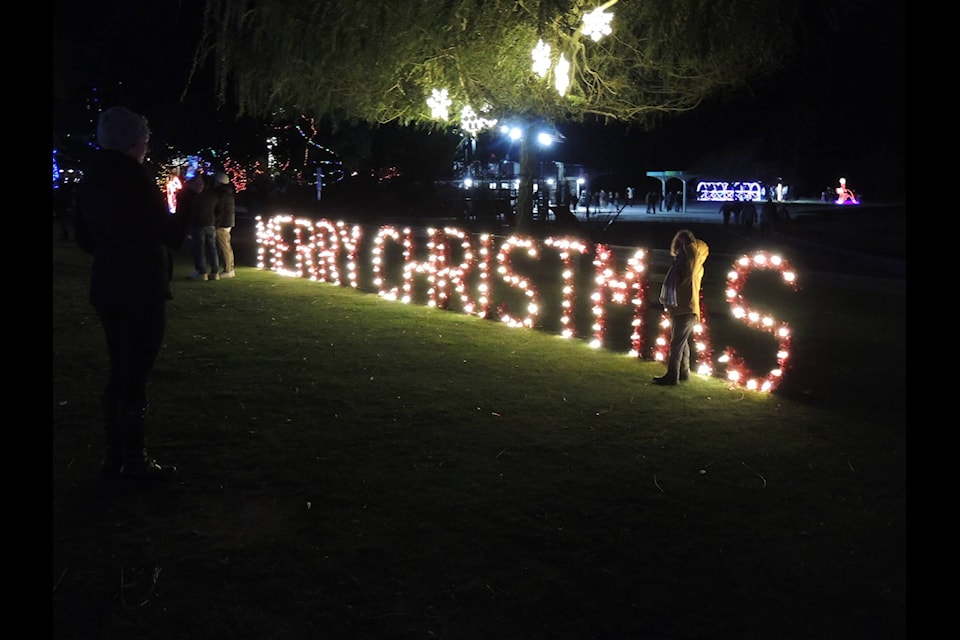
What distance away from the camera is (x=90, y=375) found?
8.20 meters

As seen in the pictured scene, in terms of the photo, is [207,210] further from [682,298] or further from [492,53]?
[682,298]

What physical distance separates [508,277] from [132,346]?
723 centimetres

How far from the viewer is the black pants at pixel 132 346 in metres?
5.09

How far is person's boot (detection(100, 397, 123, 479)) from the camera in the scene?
5.32m

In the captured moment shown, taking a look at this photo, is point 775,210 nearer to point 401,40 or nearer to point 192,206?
point 401,40

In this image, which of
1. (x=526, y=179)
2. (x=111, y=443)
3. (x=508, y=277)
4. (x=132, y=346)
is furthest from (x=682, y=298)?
(x=526, y=179)

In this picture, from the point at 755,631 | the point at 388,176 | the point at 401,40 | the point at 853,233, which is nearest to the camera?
the point at 755,631

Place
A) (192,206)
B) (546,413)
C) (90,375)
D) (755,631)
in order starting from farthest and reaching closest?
(90,375)
(546,413)
(192,206)
(755,631)

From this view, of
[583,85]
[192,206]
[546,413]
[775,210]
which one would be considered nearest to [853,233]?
[775,210]

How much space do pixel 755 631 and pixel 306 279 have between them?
43.9 ft

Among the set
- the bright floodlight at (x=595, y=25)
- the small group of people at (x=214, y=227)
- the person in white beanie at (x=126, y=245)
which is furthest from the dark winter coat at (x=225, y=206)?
the person in white beanie at (x=126, y=245)

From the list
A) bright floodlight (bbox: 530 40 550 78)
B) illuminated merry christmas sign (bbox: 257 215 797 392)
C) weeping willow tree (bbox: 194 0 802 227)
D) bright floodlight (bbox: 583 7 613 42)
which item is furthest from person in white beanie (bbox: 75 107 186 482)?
bright floodlight (bbox: 530 40 550 78)

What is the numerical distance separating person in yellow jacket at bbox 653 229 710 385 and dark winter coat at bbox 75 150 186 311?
14.8 ft

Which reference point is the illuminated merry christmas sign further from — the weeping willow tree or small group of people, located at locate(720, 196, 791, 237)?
small group of people, located at locate(720, 196, 791, 237)
